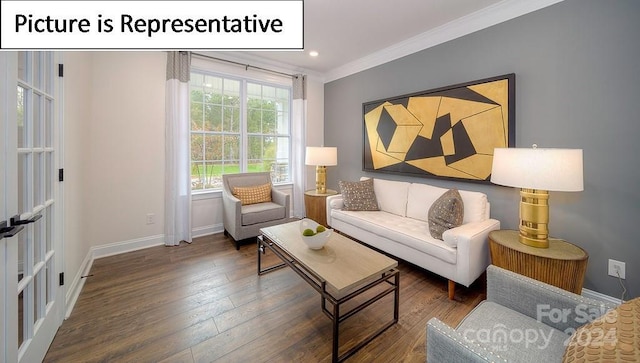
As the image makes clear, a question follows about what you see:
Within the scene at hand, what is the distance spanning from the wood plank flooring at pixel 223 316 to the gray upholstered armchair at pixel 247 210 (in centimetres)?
56

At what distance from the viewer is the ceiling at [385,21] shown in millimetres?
2426

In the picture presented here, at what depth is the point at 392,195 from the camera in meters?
3.22

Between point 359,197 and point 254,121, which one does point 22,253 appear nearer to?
point 359,197

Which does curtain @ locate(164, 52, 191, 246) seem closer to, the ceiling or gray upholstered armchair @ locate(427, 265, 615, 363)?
the ceiling

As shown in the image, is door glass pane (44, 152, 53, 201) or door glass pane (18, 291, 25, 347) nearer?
door glass pane (18, 291, 25, 347)

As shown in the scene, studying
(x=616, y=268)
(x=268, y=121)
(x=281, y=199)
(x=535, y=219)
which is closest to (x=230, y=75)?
(x=268, y=121)

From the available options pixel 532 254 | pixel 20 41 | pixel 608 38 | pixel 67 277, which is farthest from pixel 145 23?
pixel 608 38

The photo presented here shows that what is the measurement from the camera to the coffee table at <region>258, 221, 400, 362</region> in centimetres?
151

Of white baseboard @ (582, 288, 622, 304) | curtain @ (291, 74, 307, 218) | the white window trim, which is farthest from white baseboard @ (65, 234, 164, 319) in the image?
white baseboard @ (582, 288, 622, 304)

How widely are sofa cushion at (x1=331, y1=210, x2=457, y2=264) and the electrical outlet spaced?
1150 millimetres

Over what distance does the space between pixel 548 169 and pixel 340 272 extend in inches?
62.4

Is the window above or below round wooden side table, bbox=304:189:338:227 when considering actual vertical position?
above

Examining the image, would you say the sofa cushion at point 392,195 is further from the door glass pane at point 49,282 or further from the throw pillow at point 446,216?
the door glass pane at point 49,282

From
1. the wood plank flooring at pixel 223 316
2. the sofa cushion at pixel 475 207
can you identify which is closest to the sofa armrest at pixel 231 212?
the wood plank flooring at pixel 223 316
